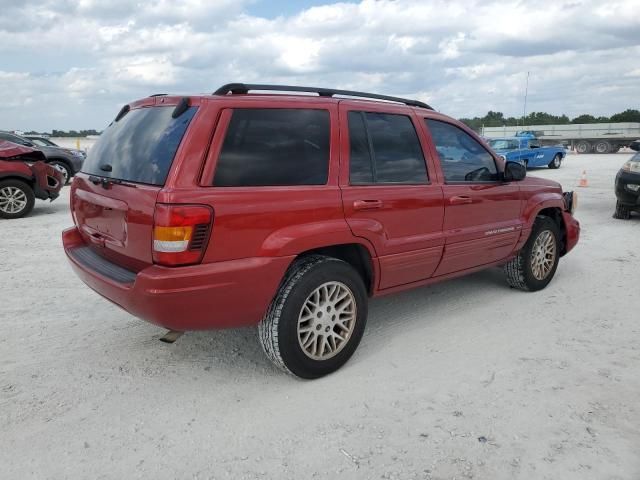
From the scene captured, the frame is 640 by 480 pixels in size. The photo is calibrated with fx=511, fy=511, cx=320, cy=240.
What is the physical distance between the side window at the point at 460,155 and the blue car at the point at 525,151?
53.7 feet

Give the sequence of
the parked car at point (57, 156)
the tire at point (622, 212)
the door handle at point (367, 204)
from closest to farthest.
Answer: the door handle at point (367, 204) → the tire at point (622, 212) → the parked car at point (57, 156)

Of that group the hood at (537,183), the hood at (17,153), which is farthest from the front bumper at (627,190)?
the hood at (17,153)

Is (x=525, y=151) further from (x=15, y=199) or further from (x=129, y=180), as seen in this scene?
(x=129, y=180)

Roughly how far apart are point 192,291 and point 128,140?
3.81ft

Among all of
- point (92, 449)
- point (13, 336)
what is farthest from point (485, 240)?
point (13, 336)

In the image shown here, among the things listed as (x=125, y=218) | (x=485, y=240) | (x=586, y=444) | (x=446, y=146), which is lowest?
(x=586, y=444)

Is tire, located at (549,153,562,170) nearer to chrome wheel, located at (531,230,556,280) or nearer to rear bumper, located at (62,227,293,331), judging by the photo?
chrome wheel, located at (531,230,556,280)

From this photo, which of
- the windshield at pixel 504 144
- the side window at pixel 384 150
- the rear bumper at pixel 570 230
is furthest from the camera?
the windshield at pixel 504 144

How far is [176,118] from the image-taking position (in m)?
2.92

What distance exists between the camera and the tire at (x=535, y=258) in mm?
4883

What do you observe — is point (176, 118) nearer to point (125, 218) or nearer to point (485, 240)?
point (125, 218)

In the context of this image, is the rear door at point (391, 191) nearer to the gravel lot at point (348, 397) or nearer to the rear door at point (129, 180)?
the gravel lot at point (348, 397)

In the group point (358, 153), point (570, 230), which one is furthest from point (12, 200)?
point (570, 230)

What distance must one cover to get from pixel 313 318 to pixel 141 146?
4.82ft
